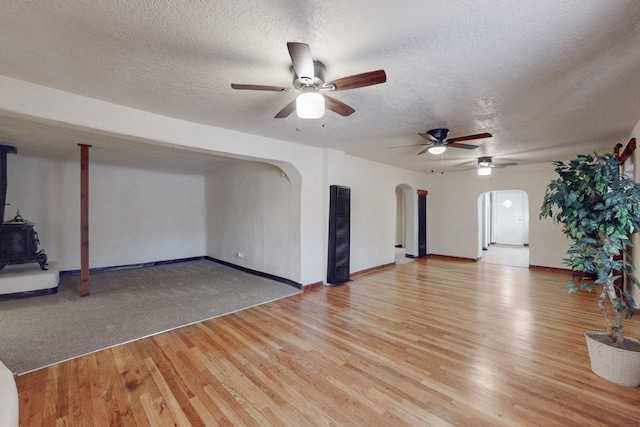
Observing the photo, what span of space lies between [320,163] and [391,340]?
323 centimetres

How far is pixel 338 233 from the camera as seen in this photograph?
16.8 feet

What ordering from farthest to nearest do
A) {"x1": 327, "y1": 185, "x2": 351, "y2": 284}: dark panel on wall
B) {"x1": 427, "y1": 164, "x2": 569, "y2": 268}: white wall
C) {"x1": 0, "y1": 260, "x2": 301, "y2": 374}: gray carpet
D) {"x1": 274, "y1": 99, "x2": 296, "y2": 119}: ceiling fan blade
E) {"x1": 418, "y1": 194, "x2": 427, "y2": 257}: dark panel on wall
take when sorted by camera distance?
1. {"x1": 418, "y1": 194, "x2": 427, "y2": 257}: dark panel on wall
2. {"x1": 427, "y1": 164, "x2": 569, "y2": 268}: white wall
3. {"x1": 327, "y1": 185, "x2": 351, "y2": 284}: dark panel on wall
4. {"x1": 0, "y1": 260, "x2": 301, "y2": 374}: gray carpet
5. {"x1": 274, "y1": 99, "x2": 296, "y2": 119}: ceiling fan blade

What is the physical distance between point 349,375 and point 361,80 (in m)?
2.37

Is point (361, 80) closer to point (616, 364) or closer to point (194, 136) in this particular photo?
point (194, 136)

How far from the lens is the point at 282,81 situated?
7.85ft

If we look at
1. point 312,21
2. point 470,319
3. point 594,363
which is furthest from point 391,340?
point 312,21

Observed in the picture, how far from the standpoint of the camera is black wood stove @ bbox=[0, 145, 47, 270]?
14.1ft

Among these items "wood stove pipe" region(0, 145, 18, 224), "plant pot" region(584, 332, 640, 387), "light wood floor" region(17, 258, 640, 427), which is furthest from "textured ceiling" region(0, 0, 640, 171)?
"wood stove pipe" region(0, 145, 18, 224)

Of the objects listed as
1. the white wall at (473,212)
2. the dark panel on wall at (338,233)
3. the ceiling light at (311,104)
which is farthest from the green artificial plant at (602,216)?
the white wall at (473,212)

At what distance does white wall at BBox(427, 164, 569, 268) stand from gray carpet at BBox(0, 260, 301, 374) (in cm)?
541

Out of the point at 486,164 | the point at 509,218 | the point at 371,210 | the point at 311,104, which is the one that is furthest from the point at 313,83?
the point at 509,218

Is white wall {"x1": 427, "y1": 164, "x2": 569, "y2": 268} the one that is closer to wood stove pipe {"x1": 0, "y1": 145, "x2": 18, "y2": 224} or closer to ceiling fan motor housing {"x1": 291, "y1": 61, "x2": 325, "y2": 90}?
ceiling fan motor housing {"x1": 291, "y1": 61, "x2": 325, "y2": 90}

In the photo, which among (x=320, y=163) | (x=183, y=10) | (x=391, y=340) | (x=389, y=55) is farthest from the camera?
(x=320, y=163)

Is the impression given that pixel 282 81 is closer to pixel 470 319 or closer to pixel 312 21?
pixel 312 21
